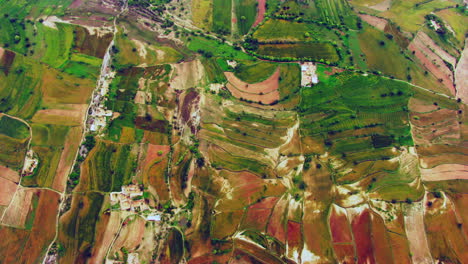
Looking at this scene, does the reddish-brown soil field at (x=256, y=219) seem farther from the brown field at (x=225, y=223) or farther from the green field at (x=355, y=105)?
the green field at (x=355, y=105)

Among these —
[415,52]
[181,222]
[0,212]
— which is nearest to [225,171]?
[181,222]

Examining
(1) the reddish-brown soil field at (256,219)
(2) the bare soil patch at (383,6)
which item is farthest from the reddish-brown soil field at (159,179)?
(2) the bare soil patch at (383,6)

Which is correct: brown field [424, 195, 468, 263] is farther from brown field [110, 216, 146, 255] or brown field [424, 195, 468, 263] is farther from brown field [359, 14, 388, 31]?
brown field [110, 216, 146, 255]

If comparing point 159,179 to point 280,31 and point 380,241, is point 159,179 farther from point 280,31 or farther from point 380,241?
point 280,31

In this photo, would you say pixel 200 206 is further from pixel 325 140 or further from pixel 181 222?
pixel 325 140

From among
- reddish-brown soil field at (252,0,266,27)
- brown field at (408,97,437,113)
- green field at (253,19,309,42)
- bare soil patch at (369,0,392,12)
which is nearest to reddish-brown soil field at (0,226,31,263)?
green field at (253,19,309,42)

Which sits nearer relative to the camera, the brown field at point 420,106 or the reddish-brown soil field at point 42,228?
the reddish-brown soil field at point 42,228
